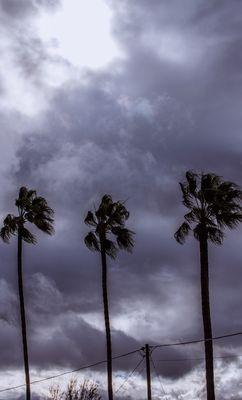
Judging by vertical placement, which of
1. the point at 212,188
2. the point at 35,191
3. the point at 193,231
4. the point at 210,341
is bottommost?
the point at 210,341

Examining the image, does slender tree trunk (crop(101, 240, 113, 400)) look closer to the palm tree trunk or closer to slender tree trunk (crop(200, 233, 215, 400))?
the palm tree trunk

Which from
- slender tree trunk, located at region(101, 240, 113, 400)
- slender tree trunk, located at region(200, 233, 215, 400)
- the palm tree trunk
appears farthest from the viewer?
the palm tree trunk

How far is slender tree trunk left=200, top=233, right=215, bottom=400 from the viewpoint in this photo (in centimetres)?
3694

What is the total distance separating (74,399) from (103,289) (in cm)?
1209

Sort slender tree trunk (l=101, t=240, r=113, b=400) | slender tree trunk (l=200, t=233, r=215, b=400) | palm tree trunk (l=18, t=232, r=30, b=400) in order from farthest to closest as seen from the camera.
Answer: palm tree trunk (l=18, t=232, r=30, b=400) < slender tree trunk (l=101, t=240, r=113, b=400) < slender tree trunk (l=200, t=233, r=215, b=400)

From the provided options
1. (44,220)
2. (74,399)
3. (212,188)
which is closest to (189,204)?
(212,188)

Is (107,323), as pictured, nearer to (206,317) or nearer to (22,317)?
(22,317)

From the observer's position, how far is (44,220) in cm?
5272

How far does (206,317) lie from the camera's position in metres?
38.4

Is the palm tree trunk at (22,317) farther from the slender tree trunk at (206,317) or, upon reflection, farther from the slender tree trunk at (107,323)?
the slender tree trunk at (206,317)

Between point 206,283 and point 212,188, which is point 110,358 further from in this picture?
point 212,188

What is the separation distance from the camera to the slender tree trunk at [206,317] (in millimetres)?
36938

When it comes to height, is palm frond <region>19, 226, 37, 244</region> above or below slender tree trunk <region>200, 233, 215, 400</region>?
above

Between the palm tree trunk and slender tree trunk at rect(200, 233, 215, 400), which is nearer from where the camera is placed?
slender tree trunk at rect(200, 233, 215, 400)
